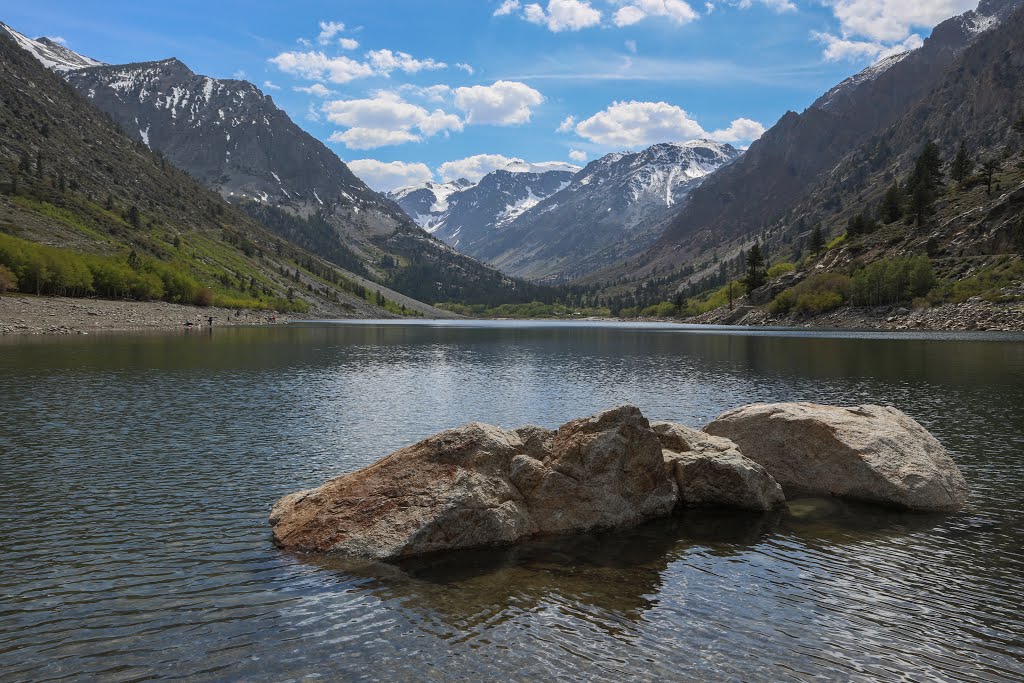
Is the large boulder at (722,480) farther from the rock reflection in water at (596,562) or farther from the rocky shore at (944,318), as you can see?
the rocky shore at (944,318)

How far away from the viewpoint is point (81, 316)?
500ft

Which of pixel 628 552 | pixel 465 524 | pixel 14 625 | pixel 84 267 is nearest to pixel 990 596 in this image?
pixel 628 552

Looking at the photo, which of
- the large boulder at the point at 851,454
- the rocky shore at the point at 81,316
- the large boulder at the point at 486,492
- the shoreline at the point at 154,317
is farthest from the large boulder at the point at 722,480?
the rocky shore at the point at 81,316

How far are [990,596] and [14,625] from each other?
25.2 meters

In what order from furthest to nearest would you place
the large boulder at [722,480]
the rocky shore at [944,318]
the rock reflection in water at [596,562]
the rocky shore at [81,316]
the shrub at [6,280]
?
the rocky shore at [944,318] < the shrub at [6,280] < the rocky shore at [81,316] < the large boulder at [722,480] < the rock reflection in water at [596,562]

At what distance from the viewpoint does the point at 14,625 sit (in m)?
14.4

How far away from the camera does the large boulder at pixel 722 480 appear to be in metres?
25.4

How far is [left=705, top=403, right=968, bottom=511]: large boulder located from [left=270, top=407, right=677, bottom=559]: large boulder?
281 inches

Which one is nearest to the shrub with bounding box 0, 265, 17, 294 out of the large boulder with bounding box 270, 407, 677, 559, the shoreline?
the shoreline

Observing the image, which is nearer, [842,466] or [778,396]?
[842,466]

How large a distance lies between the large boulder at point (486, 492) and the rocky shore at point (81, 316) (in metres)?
140

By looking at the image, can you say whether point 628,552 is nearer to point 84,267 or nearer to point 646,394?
point 646,394

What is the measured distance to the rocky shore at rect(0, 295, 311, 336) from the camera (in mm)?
132875

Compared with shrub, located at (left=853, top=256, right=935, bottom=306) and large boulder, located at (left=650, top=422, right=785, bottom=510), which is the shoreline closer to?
shrub, located at (left=853, top=256, right=935, bottom=306)
